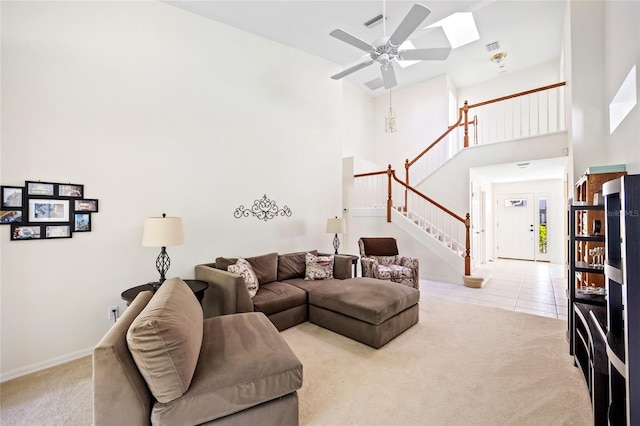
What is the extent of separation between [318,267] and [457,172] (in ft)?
13.2

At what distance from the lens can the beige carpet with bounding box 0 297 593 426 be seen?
1.86 meters

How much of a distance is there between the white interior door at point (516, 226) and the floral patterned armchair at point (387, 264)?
18.2ft

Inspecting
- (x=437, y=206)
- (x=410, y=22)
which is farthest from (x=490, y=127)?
(x=410, y=22)

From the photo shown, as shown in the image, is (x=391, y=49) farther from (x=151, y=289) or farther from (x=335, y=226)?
(x=151, y=289)

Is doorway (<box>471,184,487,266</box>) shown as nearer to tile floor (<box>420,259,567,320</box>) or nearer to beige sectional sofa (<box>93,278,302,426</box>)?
tile floor (<box>420,259,567,320</box>)

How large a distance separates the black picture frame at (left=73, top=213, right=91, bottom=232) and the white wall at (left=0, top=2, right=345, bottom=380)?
58 mm

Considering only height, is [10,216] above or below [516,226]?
above

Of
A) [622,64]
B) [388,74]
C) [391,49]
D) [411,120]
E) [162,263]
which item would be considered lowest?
[162,263]

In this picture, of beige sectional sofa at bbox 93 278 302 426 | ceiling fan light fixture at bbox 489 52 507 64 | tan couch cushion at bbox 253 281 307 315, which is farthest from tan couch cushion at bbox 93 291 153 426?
ceiling fan light fixture at bbox 489 52 507 64

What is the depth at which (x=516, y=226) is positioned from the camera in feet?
27.5

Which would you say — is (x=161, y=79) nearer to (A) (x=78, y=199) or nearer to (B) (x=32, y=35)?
(B) (x=32, y=35)

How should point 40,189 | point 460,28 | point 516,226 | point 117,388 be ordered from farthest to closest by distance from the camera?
point 516,226, point 460,28, point 40,189, point 117,388

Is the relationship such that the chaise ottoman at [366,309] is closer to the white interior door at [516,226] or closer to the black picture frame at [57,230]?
the black picture frame at [57,230]

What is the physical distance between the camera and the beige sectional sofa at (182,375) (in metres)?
1.28
